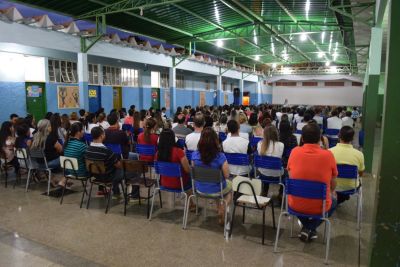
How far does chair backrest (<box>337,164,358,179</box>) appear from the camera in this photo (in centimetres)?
383

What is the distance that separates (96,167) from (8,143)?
2572mm

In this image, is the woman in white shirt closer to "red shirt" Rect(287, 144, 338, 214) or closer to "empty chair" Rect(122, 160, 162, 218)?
"red shirt" Rect(287, 144, 338, 214)

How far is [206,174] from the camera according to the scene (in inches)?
143

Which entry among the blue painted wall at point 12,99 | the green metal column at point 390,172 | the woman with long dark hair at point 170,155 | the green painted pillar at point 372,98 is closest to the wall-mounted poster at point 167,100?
the blue painted wall at point 12,99

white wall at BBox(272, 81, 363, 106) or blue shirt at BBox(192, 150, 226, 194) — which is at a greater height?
white wall at BBox(272, 81, 363, 106)

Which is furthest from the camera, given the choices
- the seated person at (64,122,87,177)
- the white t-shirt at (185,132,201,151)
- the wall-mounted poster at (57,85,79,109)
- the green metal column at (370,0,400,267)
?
the wall-mounted poster at (57,85,79,109)

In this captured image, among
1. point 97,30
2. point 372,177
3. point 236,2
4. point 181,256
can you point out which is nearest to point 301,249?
point 181,256

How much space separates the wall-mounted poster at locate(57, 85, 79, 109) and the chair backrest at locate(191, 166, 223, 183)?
9.50 m

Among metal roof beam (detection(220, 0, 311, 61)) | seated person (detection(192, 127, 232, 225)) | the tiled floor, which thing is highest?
metal roof beam (detection(220, 0, 311, 61))

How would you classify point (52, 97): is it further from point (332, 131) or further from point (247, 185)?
point (247, 185)

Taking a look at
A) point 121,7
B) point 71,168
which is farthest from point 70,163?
point 121,7

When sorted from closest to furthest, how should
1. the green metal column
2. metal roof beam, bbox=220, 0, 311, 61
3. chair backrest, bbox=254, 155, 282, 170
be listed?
the green metal column, chair backrest, bbox=254, 155, 282, 170, metal roof beam, bbox=220, 0, 311, 61

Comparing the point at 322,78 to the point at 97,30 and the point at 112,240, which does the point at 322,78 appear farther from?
the point at 112,240

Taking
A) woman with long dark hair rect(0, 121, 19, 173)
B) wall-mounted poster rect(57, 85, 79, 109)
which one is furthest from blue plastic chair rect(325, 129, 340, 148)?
wall-mounted poster rect(57, 85, 79, 109)
